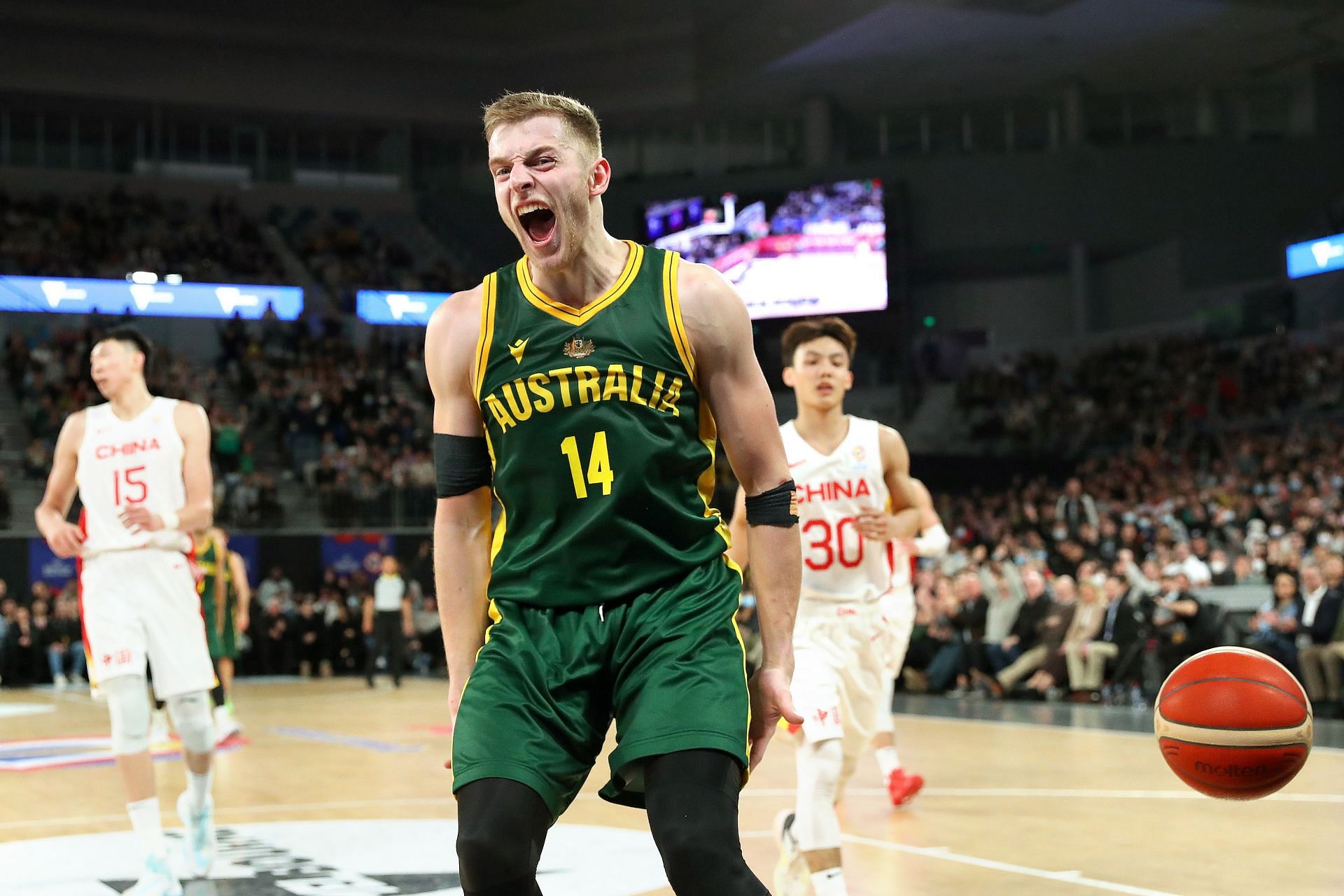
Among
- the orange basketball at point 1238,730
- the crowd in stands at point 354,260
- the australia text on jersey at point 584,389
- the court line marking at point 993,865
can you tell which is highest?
the crowd in stands at point 354,260

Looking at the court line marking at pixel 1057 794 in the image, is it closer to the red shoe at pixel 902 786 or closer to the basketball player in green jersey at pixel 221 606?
the red shoe at pixel 902 786

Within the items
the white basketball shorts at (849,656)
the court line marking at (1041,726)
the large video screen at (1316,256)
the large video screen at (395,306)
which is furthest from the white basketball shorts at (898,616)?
the large video screen at (395,306)

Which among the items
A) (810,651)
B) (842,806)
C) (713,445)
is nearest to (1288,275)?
(842,806)

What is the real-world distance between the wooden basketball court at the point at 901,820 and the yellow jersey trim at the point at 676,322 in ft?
10.3

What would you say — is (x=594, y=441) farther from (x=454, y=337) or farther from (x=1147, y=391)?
(x=1147, y=391)

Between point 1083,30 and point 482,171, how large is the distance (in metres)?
14.7

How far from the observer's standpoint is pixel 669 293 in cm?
313

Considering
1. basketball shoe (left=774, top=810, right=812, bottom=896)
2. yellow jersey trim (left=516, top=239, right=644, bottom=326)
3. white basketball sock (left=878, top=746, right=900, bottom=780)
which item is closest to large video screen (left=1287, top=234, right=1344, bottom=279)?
white basketball sock (left=878, top=746, right=900, bottom=780)

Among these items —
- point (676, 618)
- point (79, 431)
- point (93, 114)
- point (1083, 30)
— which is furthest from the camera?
point (93, 114)

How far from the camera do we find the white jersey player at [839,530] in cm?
592

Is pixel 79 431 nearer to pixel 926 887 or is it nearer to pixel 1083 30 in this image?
pixel 926 887

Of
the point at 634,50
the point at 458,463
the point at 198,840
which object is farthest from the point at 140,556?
the point at 634,50

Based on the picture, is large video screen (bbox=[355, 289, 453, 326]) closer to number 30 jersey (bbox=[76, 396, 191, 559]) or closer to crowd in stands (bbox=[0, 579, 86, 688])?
crowd in stands (bbox=[0, 579, 86, 688])

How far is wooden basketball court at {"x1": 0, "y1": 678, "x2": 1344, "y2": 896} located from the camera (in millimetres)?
5883
